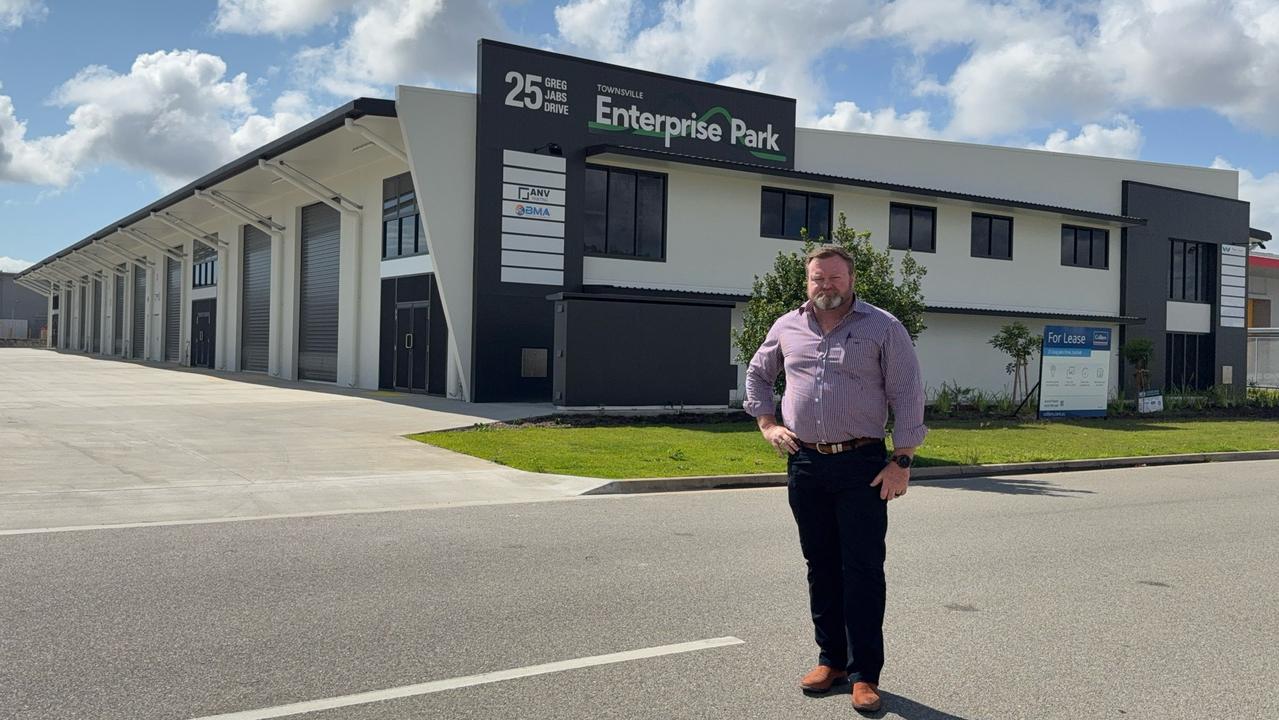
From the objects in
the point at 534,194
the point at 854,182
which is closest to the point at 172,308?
the point at 534,194

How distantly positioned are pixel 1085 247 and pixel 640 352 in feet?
58.6

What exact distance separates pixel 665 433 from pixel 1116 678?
12572 mm

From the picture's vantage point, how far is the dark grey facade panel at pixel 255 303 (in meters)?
36.3

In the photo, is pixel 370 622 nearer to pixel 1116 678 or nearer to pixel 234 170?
pixel 1116 678

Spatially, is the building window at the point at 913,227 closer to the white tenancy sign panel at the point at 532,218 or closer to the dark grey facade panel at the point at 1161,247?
the dark grey facade panel at the point at 1161,247

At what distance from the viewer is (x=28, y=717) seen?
4227mm

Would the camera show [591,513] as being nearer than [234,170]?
Yes

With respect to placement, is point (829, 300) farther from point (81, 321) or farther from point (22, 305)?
point (22, 305)

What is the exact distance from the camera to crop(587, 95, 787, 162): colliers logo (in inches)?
951

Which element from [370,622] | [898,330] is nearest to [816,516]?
[898,330]

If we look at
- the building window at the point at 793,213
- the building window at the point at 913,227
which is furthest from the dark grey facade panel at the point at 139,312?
the building window at the point at 913,227

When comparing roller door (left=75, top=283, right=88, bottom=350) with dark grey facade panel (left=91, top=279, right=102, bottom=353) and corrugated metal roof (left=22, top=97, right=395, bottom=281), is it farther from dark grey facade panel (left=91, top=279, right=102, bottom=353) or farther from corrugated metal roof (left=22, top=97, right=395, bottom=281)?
corrugated metal roof (left=22, top=97, right=395, bottom=281)

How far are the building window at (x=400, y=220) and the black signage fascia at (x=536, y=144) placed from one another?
11.8ft

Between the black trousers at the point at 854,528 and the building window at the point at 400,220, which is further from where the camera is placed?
the building window at the point at 400,220
